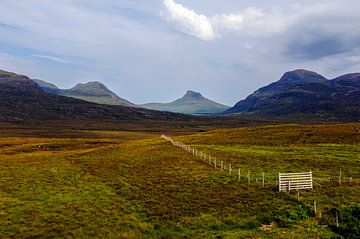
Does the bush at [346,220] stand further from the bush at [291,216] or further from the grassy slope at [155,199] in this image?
the bush at [291,216]

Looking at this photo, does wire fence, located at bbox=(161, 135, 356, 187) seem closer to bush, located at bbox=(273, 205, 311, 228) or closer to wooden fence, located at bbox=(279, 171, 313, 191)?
wooden fence, located at bbox=(279, 171, 313, 191)

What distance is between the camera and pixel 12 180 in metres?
48.6

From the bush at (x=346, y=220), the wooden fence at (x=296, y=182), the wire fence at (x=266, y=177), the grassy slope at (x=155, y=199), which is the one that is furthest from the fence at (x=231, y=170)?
the bush at (x=346, y=220)

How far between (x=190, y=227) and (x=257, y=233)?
582 cm

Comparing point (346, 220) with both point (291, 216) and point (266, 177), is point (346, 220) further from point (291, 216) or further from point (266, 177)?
point (266, 177)

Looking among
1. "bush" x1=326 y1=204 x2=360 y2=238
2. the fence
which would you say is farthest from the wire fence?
"bush" x1=326 y1=204 x2=360 y2=238

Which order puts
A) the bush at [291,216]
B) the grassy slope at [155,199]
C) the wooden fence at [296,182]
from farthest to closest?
the wooden fence at [296,182]
the grassy slope at [155,199]
the bush at [291,216]

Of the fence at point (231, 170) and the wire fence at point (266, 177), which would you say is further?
the fence at point (231, 170)

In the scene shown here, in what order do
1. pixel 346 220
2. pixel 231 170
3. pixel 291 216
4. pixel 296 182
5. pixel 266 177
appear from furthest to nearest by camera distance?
1. pixel 231 170
2. pixel 266 177
3. pixel 296 182
4. pixel 291 216
5. pixel 346 220

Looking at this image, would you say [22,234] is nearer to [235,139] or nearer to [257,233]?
[257,233]

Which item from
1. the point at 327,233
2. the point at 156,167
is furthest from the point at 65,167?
the point at 327,233

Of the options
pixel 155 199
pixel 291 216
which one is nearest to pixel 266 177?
pixel 291 216

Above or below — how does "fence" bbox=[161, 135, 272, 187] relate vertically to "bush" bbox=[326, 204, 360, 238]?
above

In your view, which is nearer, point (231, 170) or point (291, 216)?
point (291, 216)
